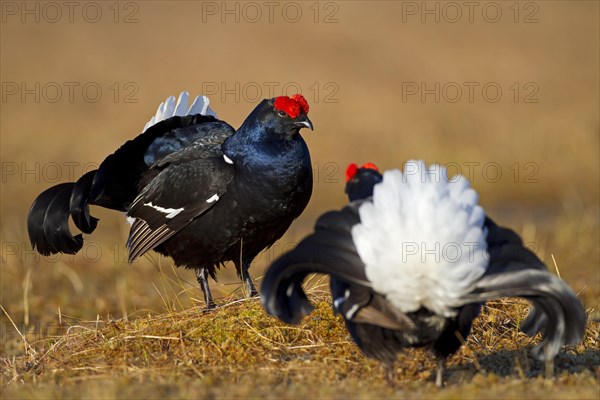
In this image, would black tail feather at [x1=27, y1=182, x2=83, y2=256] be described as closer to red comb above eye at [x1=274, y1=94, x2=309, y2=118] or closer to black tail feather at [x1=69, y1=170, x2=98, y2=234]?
black tail feather at [x1=69, y1=170, x2=98, y2=234]

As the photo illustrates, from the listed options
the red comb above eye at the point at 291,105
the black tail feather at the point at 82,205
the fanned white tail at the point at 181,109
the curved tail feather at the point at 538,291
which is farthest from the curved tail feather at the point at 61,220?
the curved tail feather at the point at 538,291

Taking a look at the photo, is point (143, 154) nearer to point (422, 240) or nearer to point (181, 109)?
point (181, 109)

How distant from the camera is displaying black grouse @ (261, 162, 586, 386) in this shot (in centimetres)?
409

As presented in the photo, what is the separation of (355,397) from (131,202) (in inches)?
113

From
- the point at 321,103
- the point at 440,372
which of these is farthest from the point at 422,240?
the point at 321,103

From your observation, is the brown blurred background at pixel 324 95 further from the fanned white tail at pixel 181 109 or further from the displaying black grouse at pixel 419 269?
the displaying black grouse at pixel 419 269

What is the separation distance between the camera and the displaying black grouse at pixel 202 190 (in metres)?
5.84

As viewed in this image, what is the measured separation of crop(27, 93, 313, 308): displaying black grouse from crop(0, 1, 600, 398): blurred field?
0.49m

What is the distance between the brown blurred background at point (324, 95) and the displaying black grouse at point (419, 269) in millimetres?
4062

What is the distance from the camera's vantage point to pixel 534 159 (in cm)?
1384

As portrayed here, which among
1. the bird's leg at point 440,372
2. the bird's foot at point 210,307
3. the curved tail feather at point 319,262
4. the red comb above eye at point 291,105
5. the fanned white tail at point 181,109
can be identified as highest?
the red comb above eye at point 291,105

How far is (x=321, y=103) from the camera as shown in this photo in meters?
16.4

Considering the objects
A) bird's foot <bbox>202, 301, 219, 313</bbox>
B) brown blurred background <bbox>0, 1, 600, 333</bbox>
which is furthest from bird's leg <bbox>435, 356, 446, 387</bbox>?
brown blurred background <bbox>0, 1, 600, 333</bbox>

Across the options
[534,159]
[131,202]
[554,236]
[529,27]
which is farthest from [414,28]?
[131,202]
